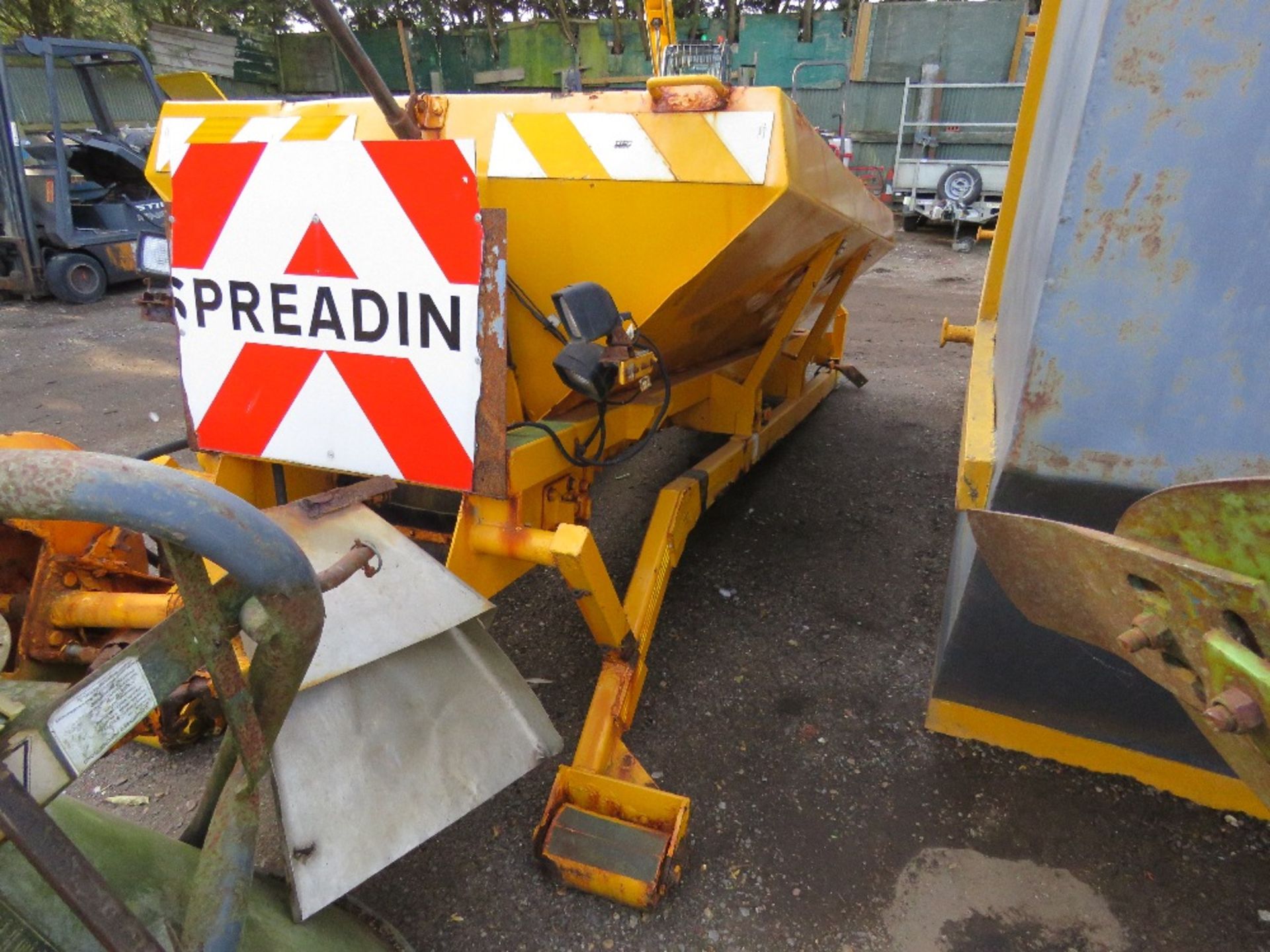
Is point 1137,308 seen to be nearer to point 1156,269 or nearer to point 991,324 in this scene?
point 1156,269

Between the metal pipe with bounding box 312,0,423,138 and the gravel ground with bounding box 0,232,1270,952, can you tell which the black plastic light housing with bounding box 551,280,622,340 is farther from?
the gravel ground with bounding box 0,232,1270,952

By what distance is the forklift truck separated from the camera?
730 cm

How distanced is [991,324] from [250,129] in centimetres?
275

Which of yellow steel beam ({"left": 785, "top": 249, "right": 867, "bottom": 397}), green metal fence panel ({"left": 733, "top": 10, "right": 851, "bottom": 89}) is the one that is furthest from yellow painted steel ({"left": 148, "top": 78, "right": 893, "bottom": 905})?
green metal fence panel ({"left": 733, "top": 10, "right": 851, "bottom": 89})

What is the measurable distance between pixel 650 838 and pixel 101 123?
10.4 metres

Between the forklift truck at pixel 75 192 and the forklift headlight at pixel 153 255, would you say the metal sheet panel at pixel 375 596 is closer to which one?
the forklift headlight at pixel 153 255

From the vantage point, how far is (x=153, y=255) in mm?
2252

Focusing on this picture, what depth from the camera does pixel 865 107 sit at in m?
13.8

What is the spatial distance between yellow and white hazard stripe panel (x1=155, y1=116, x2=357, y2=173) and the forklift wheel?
7.06 metres

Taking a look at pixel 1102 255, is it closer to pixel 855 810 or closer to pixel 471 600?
pixel 471 600

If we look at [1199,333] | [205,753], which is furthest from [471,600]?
[1199,333]

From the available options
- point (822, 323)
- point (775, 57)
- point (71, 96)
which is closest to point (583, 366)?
point (822, 323)

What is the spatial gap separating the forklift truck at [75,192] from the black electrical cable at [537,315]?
20.9ft

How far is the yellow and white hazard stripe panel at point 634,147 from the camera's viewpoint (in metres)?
1.87
